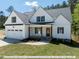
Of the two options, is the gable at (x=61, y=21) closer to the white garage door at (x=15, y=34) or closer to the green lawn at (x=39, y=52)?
the white garage door at (x=15, y=34)

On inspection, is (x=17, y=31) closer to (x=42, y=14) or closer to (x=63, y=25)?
(x=42, y=14)

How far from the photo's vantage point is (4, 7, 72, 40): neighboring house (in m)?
29.7

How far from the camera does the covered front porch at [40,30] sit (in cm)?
3144

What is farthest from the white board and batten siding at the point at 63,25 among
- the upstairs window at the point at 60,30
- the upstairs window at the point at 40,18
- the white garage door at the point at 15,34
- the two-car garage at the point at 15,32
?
the white garage door at the point at 15,34

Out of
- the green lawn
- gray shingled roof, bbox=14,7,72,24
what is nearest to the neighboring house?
gray shingled roof, bbox=14,7,72,24

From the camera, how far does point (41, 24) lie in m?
30.9

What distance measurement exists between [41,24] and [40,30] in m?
1.83

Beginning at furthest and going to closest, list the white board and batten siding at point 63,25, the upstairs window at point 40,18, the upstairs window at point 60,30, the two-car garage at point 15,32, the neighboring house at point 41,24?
the upstairs window at point 40,18, the two-car garage at point 15,32, the upstairs window at point 60,30, the neighboring house at point 41,24, the white board and batten siding at point 63,25

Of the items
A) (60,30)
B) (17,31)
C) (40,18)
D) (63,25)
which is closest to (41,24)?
(40,18)

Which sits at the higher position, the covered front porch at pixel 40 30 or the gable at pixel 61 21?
the gable at pixel 61 21

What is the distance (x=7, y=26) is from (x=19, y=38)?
402cm

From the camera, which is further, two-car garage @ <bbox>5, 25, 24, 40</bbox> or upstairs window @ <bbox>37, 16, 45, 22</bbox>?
upstairs window @ <bbox>37, 16, 45, 22</bbox>

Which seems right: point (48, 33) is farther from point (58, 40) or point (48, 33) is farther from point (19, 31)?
point (19, 31)

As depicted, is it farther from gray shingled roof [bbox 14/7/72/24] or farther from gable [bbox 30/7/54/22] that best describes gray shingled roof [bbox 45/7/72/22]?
gable [bbox 30/7/54/22]
